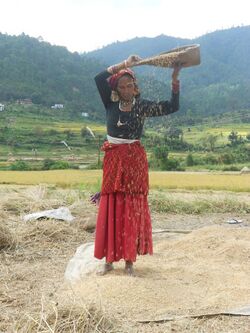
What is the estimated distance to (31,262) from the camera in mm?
5273

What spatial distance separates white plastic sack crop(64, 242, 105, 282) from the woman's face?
145 cm

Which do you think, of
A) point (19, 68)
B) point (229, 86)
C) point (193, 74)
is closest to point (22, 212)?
point (19, 68)

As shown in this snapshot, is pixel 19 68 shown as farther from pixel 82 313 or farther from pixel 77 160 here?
pixel 82 313

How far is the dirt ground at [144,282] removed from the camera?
3.25 meters

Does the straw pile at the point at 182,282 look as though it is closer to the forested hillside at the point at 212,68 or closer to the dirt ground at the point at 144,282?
the dirt ground at the point at 144,282

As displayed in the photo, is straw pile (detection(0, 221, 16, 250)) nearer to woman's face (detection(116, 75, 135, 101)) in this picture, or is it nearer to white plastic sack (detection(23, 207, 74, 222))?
white plastic sack (detection(23, 207, 74, 222))

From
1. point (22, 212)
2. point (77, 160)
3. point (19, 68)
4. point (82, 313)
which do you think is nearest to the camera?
point (82, 313)

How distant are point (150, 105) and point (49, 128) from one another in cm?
4121

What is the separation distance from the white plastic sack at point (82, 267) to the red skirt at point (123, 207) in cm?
26

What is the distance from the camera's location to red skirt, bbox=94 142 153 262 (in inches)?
168

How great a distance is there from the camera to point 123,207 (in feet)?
14.1

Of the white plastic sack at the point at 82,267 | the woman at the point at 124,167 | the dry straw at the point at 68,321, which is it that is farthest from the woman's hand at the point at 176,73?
the dry straw at the point at 68,321

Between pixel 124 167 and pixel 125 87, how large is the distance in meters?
0.64

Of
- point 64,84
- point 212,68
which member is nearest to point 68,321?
point 64,84
